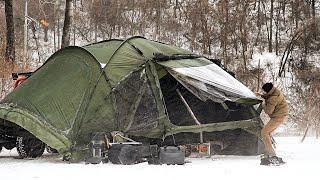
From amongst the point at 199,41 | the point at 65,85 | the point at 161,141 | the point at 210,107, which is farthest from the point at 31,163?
the point at 199,41

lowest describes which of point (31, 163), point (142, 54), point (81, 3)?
point (31, 163)

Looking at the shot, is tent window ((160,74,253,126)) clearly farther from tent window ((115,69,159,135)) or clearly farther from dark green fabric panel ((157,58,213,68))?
tent window ((115,69,159,135))

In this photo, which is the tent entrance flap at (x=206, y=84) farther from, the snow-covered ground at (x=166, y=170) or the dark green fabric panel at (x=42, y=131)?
the dark green fabric panel at (x=42, y=131)

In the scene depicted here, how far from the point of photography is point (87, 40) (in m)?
40.4

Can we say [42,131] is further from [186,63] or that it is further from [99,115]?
[186,63]

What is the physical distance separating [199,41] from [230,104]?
26112mm

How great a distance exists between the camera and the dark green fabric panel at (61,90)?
27.1 feet

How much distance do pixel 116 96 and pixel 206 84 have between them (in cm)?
162

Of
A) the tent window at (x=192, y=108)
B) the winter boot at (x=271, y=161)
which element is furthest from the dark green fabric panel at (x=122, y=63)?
the winter boot at (x=271, y=161)

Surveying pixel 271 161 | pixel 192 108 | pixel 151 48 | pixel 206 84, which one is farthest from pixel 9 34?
pixel 271 161

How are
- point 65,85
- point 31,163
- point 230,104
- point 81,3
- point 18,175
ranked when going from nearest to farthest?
1. point 18,175
2. point 31,163
3. point 65,85
4. point 230,104
5. point 81,3

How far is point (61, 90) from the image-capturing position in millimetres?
8617

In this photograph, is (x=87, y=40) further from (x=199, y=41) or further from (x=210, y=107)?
(x=210, y=107)

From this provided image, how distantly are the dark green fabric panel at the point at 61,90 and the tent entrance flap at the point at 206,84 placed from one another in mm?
1409
